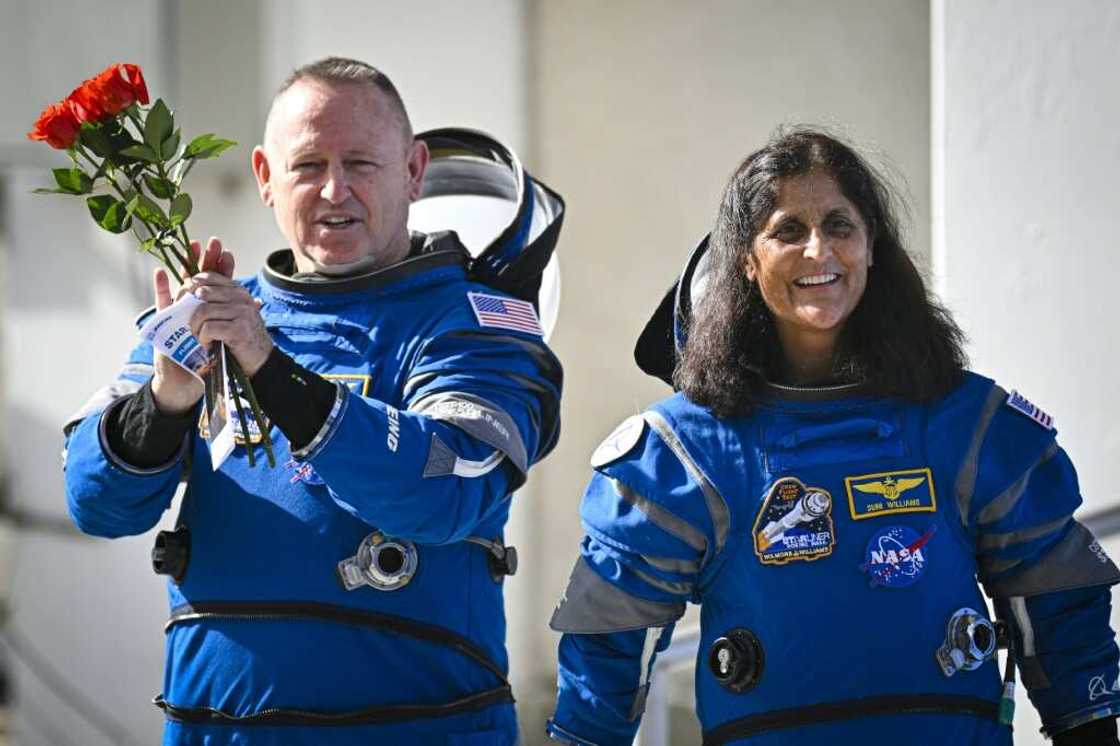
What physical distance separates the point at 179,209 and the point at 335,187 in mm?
366

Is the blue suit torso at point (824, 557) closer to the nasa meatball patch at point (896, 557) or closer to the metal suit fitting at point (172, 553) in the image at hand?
the nasa meatball patch at point (896, 557)

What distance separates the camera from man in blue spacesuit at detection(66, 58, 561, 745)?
2289 mm

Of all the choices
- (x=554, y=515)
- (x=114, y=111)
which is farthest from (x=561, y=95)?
(x=114, y=111)

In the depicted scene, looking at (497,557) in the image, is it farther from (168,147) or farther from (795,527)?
(168,147)

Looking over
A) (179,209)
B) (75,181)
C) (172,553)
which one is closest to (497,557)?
(172,553)

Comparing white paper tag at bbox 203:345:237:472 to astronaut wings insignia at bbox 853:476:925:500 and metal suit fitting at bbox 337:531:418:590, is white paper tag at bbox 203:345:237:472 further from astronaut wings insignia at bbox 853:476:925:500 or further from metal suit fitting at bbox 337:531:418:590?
astronaut wings insignia at bbox 853:476:925:500

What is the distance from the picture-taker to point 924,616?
216 cm

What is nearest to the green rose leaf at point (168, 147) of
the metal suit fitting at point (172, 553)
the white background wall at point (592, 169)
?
the metal suit fitting at point (172, 553)

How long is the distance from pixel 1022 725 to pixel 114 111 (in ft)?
7.10

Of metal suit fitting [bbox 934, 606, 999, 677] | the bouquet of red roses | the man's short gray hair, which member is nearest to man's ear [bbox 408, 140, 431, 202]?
the man's short gray hair

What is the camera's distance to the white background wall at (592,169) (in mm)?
3303

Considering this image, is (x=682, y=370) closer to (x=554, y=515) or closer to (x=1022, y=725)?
(x=1022, y=725)

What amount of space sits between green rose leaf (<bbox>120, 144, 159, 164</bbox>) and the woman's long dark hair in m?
0.82

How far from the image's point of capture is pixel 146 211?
2.24 metres
